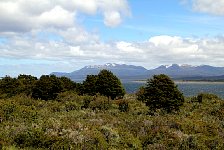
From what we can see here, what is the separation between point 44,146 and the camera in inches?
717

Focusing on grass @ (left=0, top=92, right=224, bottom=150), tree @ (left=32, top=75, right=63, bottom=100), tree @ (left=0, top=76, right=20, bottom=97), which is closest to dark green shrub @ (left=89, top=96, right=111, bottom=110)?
grass @ (left=0, top=92, right=224, bottom=150)

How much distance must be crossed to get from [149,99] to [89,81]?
20693 millimetres

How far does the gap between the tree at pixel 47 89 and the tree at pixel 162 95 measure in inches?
803

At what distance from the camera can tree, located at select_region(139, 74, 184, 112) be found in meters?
36.2

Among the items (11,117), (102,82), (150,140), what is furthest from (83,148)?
(102,82)

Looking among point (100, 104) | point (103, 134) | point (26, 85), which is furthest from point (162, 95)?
point (26, 85)

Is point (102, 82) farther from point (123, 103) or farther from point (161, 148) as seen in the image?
point (161, 148)

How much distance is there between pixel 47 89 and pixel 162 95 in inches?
906

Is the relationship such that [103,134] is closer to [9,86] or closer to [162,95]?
[162,95]

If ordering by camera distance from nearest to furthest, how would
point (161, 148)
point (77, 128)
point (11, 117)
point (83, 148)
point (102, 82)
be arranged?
point (83, 148) → point (161, 148) → point (77, 128) → point (11, 117) → point (102, 82)

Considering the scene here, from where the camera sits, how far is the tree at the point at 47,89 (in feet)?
179

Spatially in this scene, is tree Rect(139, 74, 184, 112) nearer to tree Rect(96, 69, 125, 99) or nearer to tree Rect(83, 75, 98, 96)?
tree Rect(96, 69, 125, 99)

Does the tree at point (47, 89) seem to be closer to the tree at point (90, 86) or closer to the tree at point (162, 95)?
the tree at point (90, 86)

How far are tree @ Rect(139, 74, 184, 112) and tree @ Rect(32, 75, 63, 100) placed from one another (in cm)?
2038
